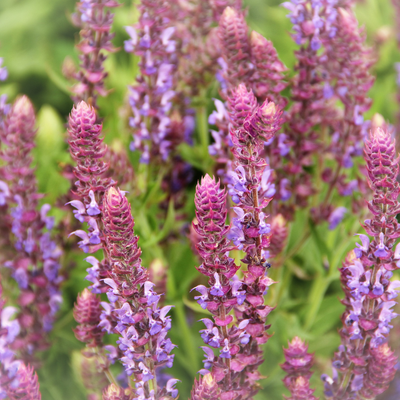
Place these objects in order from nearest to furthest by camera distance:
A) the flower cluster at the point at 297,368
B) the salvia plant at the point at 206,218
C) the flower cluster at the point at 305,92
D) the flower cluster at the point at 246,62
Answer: the salvia plant at the point at 206,218
the flower cluster at the point at 297,368
the flower cluster at the point at 246,62
the flower cluster at the point at 305,92

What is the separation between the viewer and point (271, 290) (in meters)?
1.59

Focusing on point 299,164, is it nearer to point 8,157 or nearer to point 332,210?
point 332,210

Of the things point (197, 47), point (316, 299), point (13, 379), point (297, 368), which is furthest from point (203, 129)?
point (13, 379)

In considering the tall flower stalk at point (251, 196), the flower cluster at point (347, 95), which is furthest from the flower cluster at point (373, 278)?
the flower cluster at point (347, 95)

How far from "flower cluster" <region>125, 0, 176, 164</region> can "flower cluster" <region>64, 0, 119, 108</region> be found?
0.08 meters

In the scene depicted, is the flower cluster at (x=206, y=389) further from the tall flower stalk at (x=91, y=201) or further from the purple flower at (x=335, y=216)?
the purple flower at (x=335, y=216)

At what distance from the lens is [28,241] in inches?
57.7

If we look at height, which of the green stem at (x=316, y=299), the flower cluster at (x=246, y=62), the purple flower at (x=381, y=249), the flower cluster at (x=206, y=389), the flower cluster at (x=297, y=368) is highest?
the flower cluster at (x=246, y=62)

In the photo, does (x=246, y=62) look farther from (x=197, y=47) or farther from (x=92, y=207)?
(x=92, y=207)

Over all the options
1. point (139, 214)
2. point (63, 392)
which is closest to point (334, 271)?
point (139, 214)

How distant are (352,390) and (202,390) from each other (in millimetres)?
381

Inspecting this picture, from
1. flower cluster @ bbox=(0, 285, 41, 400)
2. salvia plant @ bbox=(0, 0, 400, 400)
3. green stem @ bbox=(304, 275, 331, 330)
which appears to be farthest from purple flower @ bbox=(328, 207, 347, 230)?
flower cluster @ bbox=(0, 285, 41, 400)

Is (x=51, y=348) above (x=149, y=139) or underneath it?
underneath

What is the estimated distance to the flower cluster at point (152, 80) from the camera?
1442mm
